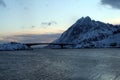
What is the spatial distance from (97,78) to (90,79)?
2.77 meters

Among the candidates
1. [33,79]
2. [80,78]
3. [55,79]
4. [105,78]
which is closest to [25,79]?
[33,79]

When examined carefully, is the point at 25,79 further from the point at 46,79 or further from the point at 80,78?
the point at 80,78

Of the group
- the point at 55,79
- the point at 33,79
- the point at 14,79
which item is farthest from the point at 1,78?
the point at 55,79

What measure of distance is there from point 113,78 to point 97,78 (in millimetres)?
3692

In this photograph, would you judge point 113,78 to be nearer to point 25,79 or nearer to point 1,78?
point 25,79

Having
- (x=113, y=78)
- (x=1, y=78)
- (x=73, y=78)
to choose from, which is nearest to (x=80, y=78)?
(x=73, y=78)

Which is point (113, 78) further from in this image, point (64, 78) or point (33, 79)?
point (33, 79)

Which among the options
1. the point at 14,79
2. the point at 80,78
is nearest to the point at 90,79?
the point at 80,78

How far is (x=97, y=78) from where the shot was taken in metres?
69.7

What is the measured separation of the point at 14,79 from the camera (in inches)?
2714

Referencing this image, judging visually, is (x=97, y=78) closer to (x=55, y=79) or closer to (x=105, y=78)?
(x=105, y=78)

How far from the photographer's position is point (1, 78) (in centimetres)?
7050

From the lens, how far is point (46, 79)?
223ft

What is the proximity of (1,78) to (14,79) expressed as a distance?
139 inches
